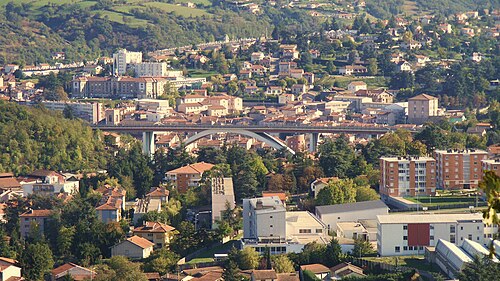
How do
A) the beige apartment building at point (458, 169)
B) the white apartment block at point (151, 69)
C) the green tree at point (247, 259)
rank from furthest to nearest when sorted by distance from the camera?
the white apartment block at point (151, 69), the beige apartment building at point (458, 169), the green tree at point (247, 259)

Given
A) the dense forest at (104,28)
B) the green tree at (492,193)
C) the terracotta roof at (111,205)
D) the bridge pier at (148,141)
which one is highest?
the green tree at (492,193)

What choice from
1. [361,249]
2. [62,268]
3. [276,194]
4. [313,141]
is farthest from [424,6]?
[62,268]

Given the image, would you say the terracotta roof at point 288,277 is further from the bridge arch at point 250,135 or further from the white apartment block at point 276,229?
the bridge arch at point 250,135

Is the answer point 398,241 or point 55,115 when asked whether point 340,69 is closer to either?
point 55,115

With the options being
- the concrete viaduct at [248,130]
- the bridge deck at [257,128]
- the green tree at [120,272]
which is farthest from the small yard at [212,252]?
the bridge deck at [257,128]

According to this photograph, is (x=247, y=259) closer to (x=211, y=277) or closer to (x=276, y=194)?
(x=211, y=277)
